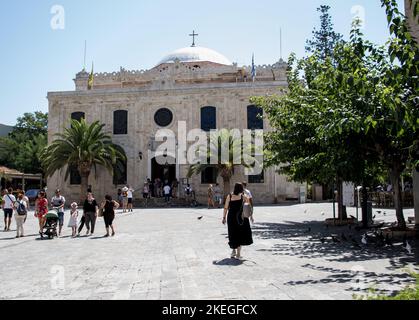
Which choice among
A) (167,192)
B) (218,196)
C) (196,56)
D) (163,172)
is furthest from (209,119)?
(196,56)

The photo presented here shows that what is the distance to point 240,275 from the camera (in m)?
6.60

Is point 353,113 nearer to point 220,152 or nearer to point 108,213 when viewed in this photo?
point 108,213

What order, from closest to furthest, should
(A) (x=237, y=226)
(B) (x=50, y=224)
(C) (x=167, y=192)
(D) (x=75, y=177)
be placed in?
(A) (x=237, y=226) < (B) (x=50, y=224) < (C) (x=167, y=192) < (D) (x=75, y=177)

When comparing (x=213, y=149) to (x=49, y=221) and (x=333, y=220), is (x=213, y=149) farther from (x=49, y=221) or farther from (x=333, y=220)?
(x=49, y=221)

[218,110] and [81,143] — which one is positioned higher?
[218,110]

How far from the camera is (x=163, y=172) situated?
111 ft

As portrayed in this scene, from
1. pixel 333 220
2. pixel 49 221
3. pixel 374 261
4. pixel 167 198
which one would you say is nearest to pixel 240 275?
pixel 374 261

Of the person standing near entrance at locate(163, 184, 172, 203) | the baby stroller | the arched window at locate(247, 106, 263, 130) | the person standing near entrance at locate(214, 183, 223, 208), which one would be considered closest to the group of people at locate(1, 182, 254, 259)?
the baby stroller

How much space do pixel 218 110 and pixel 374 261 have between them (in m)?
25.6

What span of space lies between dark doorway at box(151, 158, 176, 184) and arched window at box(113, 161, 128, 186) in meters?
2.12

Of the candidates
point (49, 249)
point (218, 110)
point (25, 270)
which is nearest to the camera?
point (25, 270)

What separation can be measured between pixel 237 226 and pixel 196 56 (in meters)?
34.6

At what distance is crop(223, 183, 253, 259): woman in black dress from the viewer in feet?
27.1

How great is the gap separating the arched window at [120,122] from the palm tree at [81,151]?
9.61 feet
